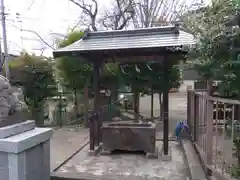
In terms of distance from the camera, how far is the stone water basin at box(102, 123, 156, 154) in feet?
13.7

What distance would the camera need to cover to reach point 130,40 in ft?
13.8

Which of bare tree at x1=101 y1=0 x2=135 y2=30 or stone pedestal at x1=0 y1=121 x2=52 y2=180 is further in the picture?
bare tree at x1=101 y1=0 x2=135 y2=30

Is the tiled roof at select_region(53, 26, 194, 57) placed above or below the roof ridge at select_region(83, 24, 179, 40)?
below

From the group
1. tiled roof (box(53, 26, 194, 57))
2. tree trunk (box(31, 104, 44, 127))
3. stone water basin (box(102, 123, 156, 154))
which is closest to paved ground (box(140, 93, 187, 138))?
stone water basin (box(102, 123, 156, 154))

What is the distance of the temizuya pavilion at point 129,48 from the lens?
3.76 meters

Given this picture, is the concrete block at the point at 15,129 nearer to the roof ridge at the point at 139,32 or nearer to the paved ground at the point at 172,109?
the roof ridge at the point at 139,32

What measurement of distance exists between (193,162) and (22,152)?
2.89 metres

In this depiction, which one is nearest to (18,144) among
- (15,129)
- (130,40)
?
(15,129)

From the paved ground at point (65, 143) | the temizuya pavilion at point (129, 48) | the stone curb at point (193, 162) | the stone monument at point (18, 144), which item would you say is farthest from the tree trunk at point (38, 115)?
the stone monument at point (18, 144)

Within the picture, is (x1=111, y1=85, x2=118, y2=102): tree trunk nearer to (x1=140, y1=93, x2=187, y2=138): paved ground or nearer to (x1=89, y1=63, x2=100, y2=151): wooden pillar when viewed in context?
(x1=140, y1=93, x2=187, y2=138): paved ground

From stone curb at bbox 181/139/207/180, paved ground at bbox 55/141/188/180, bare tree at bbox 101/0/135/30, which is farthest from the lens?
bare tree at bbox 101/0/135/30

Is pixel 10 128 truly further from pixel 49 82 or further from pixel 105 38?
pixel 49 82

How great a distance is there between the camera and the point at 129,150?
433 cm

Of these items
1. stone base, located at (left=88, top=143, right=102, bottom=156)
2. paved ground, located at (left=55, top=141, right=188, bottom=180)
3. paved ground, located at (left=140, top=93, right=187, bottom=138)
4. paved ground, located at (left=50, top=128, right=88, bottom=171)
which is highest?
paved ground, located at (left=140, top=93, right=187, bottom=138)
